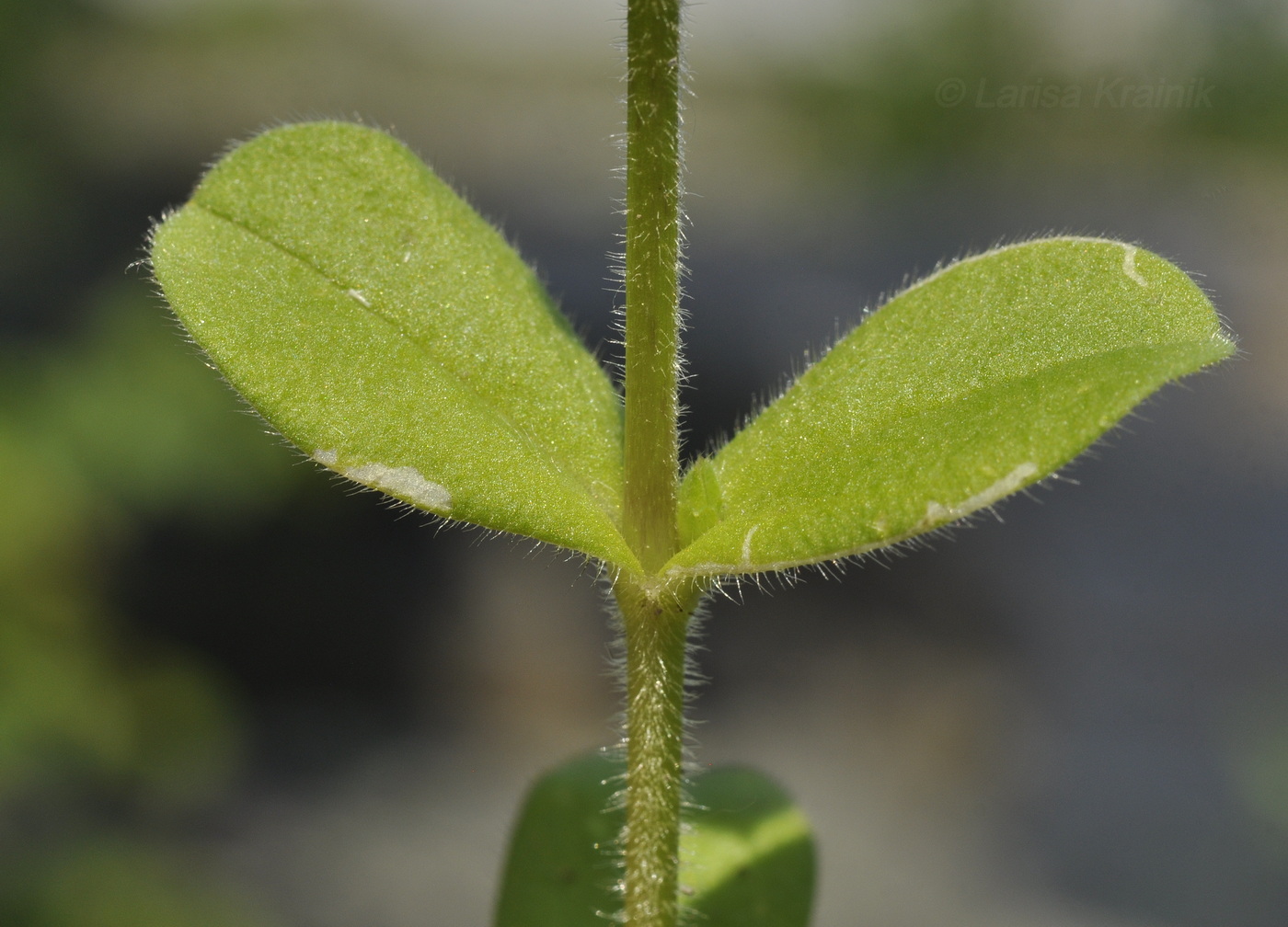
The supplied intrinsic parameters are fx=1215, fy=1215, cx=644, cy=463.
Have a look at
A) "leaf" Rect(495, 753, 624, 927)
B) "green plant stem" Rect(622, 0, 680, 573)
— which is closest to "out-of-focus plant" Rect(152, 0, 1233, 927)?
"green plant stem" Rect(622, 0, 680, 573)

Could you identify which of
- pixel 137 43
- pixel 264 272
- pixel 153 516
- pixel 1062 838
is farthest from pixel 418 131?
pixel 264 272

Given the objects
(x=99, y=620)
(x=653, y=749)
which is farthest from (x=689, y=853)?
(x=99, y=620)

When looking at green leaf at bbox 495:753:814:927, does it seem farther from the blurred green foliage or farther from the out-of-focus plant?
the blurred green foliage

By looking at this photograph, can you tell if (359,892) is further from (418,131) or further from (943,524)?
(418,131)

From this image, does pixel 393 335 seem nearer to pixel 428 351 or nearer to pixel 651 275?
pixel 428 351

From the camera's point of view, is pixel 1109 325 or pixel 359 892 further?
pixel 359 892

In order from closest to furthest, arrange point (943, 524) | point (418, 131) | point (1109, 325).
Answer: point (943, 524)
point (1109, 325)
point (418, 131)
